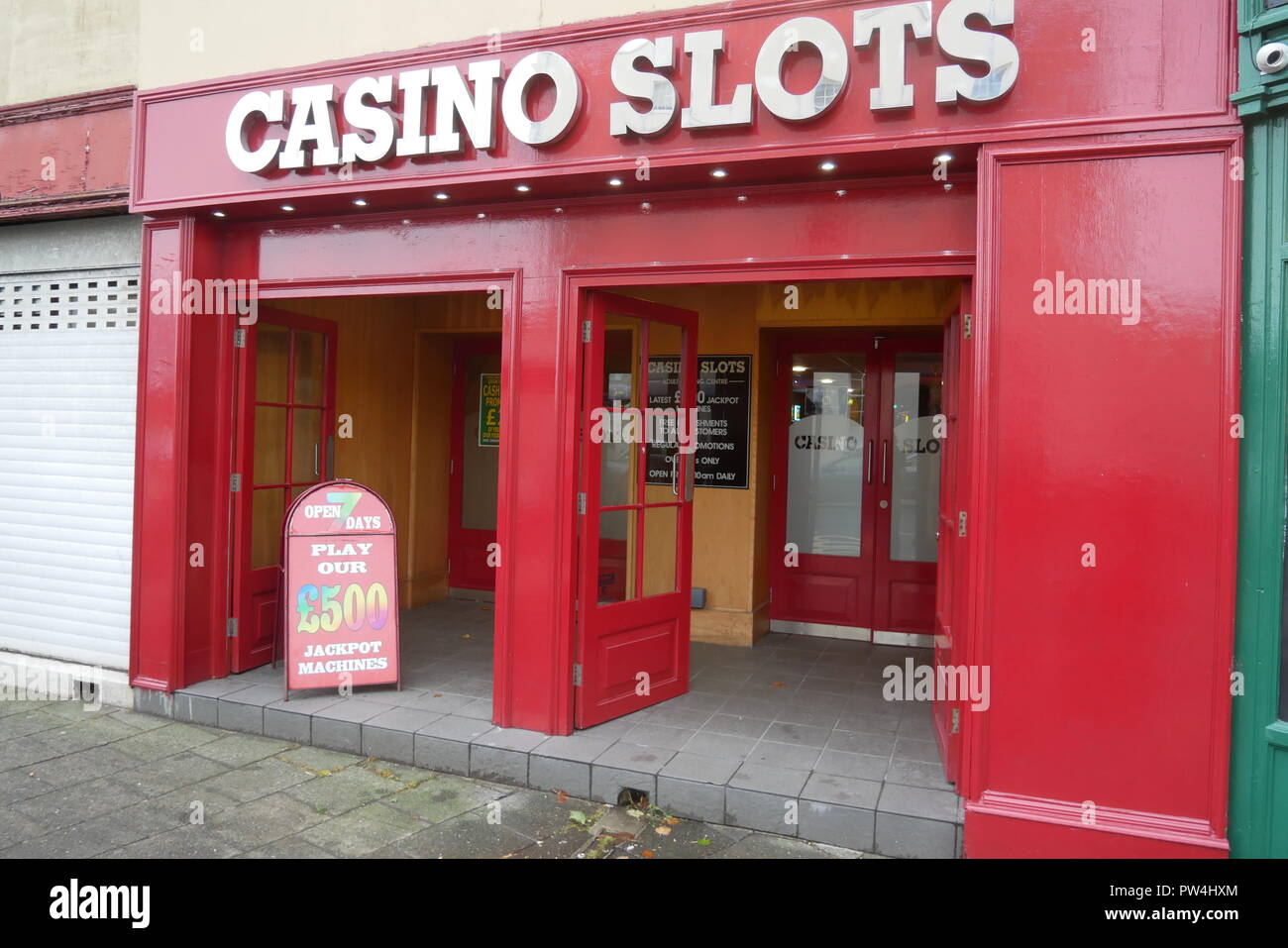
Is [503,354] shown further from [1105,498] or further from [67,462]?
[67,462]

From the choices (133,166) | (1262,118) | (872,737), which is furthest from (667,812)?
(133,166)

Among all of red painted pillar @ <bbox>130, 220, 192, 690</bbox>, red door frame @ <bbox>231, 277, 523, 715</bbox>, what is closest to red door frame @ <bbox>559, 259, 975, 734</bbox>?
red door frame @ <bbox>231, 277, 523, 715</bbox>

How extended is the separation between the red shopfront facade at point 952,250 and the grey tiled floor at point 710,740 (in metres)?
0.29

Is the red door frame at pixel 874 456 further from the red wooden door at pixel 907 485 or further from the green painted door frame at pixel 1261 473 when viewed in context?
the green painted door frame at pixel 1261 473

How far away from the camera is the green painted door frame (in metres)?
3.23

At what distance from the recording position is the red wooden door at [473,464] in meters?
8.10

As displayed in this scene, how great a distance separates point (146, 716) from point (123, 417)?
1.89 metres

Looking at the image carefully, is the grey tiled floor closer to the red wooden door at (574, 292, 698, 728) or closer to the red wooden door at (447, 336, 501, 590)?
the red wooden door at (574, 292, 698, 728)

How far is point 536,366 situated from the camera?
15.2 ft


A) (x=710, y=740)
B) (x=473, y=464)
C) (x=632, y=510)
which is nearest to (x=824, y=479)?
(x=632, y=510)

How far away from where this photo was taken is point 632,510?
197 inches

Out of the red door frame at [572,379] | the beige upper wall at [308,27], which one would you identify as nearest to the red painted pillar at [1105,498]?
the red door frame at [572,379]

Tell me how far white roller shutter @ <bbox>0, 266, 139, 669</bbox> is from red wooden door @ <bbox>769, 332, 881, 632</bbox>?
4.72m
